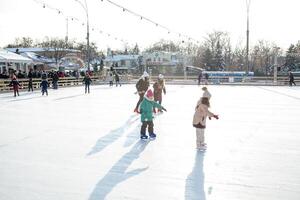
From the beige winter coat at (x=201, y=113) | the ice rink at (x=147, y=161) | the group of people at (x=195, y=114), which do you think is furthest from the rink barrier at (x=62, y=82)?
the beige winter coat at (x=201, y=113)

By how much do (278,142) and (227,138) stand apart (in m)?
1.11

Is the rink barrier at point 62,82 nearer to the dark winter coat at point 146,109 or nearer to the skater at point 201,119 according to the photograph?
the dark winter coat at point 146,109

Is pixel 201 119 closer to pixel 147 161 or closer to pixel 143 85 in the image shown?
pixel 147 161

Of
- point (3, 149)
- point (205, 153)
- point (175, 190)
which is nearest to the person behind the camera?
point (175, 190)

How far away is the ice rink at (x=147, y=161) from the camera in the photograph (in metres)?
4.73

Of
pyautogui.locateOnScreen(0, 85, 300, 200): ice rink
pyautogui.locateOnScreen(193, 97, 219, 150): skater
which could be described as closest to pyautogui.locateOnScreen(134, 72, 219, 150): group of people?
pyautogui.locateOnScreen(193, 97, 219, 150): skater

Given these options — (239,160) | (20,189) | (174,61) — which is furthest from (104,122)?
(174,61)

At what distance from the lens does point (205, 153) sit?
6.90 meters

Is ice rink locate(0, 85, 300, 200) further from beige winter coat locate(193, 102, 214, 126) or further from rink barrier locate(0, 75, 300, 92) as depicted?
rink barrier locate(0, 75, 300, 92)

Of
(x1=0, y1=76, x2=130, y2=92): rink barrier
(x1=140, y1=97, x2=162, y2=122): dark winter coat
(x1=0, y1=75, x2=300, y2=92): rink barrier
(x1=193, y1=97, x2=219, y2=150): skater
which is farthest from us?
(x1=0, y1=75, x2=300, y2=92): rink barrier

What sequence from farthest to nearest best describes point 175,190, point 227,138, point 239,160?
point 227,138, point 239,160, point 175,190

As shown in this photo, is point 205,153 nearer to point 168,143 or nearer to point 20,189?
point 168,143

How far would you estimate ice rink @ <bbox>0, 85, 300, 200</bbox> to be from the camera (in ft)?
15.5

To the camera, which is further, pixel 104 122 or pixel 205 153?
pixel 104 122
